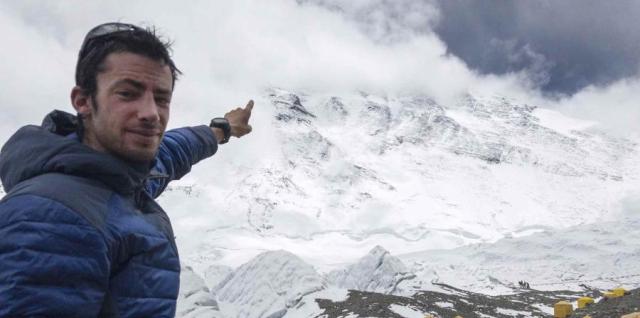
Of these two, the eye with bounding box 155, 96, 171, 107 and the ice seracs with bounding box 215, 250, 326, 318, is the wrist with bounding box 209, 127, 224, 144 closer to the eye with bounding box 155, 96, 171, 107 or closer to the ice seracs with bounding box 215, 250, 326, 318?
the eye with bounding box 155, 96, 171, 107

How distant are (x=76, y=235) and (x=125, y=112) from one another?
544 millimetres

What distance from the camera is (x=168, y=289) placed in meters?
1.87

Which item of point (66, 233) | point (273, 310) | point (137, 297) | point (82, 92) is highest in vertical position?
point (273, 310)

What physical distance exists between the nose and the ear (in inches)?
7.5

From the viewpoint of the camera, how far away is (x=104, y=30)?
6.83 feet

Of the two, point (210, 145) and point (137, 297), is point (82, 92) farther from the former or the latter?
point (210, 145)

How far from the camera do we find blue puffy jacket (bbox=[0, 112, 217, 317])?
1513mm

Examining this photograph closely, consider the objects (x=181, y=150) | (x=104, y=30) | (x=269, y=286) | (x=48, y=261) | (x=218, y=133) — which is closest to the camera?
Result: (x=48, y=261)

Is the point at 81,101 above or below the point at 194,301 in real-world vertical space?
below

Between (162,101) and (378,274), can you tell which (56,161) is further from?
(378,274)

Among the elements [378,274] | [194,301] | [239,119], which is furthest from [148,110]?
[378,274]

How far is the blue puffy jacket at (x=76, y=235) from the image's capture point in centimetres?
151

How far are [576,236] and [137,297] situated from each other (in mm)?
108987

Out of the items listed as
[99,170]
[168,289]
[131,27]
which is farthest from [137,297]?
[131,27]
